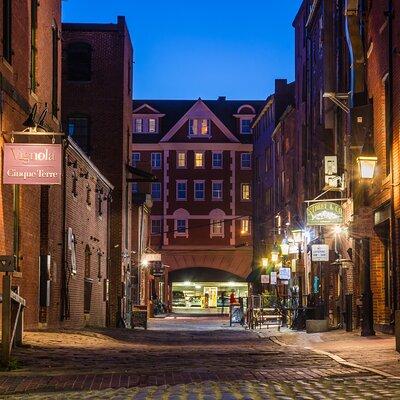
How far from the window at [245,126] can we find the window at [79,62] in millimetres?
41137

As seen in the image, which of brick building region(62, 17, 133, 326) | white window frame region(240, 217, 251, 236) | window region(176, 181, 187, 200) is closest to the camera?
brick building region(62, 17, 133, 326)

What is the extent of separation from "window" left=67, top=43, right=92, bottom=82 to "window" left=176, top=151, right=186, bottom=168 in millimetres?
39904

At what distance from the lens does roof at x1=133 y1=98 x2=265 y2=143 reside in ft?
276

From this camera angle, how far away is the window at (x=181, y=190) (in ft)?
274

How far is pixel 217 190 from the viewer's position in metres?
83.3

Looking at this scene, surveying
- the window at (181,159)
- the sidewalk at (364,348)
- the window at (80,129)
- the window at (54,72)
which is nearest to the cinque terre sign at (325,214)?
the sidewalk at (364,348)

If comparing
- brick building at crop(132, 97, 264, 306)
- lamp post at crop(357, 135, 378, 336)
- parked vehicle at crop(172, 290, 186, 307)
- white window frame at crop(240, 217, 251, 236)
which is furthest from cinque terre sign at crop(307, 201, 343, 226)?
parked vehicle at crop(172, 290, 186, 307)

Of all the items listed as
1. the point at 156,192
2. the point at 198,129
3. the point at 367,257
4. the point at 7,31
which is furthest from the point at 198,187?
the point at 7,31

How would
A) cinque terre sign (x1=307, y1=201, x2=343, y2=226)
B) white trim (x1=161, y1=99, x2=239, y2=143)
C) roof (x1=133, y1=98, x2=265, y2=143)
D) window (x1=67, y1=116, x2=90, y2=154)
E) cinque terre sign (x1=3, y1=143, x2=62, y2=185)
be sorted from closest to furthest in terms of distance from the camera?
cinque terre sign (x1=3, y1=143, x2=62, y2=185)
cinque terre sign (x1=307, y1=201, x2=343, y2=226)
window (x1=67, y1=116, x2=90, y2=154)
white trim (x1=161, y1=99, x2=239, y2=143)
roof (x1=133, y1=98, x2=265, y2=143)

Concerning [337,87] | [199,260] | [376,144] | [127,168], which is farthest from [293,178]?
[199,260]

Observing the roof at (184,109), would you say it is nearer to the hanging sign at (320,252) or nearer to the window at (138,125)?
the window at (138,125)

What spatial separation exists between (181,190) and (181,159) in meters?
2.77

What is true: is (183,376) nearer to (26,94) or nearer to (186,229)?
(26,94)

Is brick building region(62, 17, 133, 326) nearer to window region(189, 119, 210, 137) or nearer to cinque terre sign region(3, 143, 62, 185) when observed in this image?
cinque terre sign region(3, 143, 62, 185)
